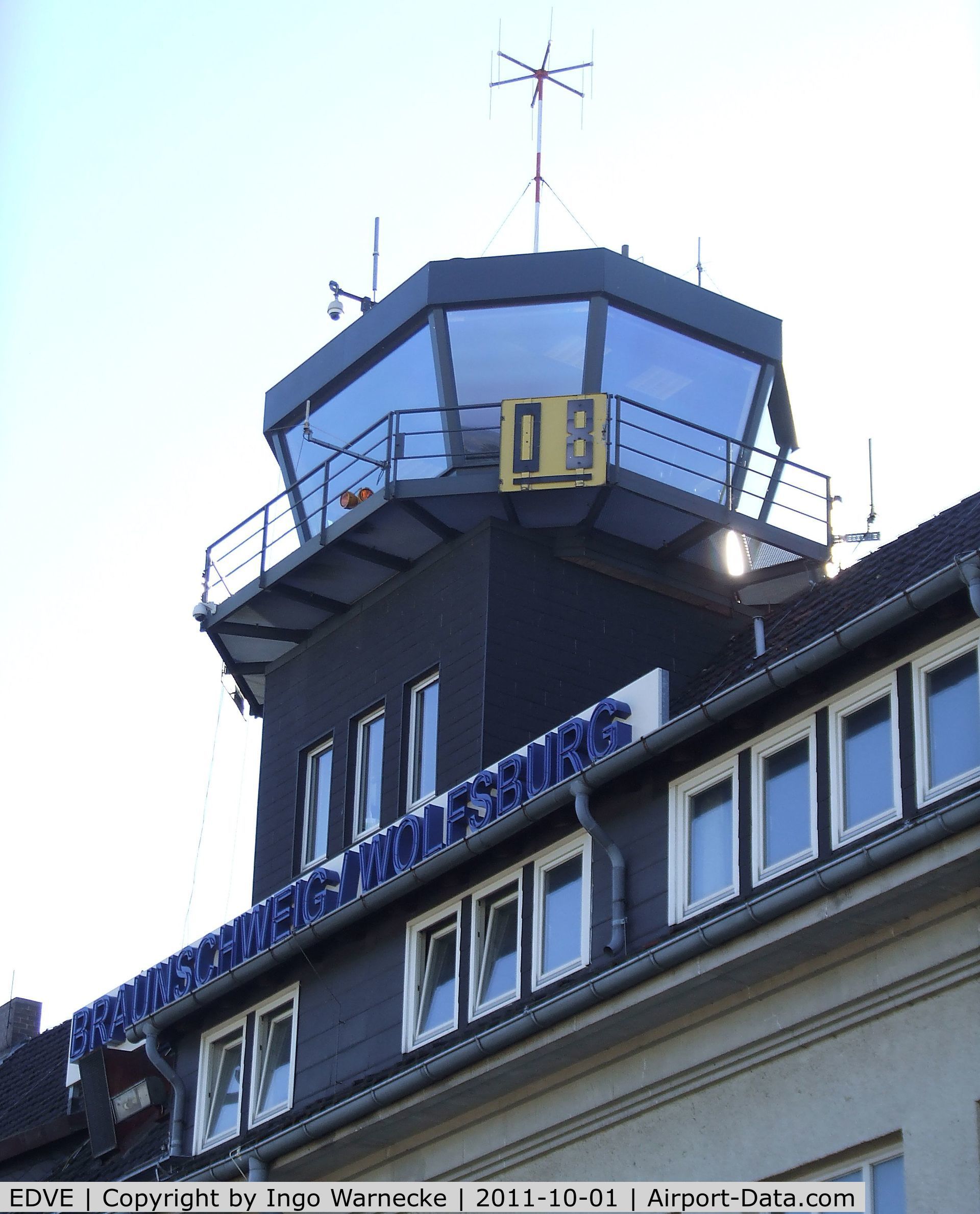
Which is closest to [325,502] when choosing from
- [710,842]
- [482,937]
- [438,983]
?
[438,983]

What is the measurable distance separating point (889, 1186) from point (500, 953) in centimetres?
627

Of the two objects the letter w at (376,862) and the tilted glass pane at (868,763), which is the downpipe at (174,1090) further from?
the tilted glass pane at (868,763)

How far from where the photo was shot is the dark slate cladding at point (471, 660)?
2639cm

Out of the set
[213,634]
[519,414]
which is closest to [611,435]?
[519,414]

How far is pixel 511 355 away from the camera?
94.7ft

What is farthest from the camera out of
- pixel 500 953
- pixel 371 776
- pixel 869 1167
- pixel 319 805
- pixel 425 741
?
pixel 319 805

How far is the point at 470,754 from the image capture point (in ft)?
84.7

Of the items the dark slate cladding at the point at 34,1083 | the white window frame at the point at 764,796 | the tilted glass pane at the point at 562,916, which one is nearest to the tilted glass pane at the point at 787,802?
the white window frame at the point at 764,796

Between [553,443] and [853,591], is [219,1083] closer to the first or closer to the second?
[553,443]

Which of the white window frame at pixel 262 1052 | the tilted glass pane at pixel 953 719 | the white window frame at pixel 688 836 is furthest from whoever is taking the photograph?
the white window frame at pixel 262 1052

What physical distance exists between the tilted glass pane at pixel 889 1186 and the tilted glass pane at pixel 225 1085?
10552mm

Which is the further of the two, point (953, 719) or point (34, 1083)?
point (34, 1083)

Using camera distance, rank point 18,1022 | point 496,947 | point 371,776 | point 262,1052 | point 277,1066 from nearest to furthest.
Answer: point 496,947 < point 277,1066 < point 262,1052 < point 371,776 < point 18,1022

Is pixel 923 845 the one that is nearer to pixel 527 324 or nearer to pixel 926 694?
pixel 926 694
